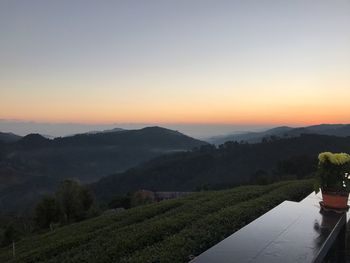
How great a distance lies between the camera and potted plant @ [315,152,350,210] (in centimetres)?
568

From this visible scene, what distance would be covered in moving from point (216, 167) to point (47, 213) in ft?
224

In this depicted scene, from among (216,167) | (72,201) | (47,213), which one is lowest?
(216,167)

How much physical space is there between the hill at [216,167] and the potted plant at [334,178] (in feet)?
238

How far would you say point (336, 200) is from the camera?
5707 millimetres

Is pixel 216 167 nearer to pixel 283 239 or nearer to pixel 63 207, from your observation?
pixel 63 207

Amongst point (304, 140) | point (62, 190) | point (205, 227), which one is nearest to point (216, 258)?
point (205, 227)

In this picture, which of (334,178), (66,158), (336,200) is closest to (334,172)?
(334,178)

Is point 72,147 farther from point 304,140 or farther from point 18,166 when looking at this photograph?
point 304,140

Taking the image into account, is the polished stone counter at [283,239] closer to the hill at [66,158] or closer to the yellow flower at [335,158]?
the yellow flower at [335,158]

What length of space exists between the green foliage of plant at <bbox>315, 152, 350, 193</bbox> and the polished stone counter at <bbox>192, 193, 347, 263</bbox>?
381mm

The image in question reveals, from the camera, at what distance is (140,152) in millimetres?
184000

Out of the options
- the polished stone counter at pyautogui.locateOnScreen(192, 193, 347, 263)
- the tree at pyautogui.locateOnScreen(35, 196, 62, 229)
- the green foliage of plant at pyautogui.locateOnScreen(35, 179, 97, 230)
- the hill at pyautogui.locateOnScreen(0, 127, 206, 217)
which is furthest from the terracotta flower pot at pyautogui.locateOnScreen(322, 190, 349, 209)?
the hill at pyautogui.locateOnScreen(0, 127, 206, 217)

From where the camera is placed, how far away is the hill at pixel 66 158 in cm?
12694

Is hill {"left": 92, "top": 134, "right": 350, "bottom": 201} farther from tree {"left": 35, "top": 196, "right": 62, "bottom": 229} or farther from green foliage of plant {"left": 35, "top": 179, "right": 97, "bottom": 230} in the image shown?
tree {"left": 35, "top": 196, "right": 62, "bottom": 229}
